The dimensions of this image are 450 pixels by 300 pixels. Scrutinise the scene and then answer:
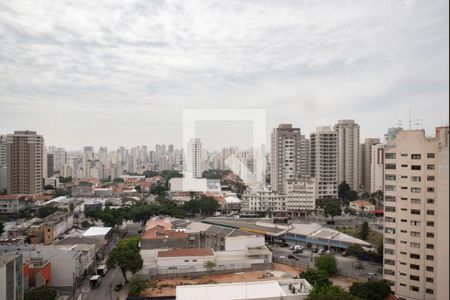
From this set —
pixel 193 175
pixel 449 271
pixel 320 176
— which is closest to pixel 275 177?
pixel 320 176

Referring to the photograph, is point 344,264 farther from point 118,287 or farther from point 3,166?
point 3,166

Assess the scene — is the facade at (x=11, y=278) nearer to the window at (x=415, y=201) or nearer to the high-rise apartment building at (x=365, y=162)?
the window at (x=415, y=201)

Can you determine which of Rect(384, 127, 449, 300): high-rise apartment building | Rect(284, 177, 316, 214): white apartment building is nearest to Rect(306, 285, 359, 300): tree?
Rect(384, 127, 449, 300): high-rise apartment building

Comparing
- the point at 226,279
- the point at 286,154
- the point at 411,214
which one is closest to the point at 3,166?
the point at 286,154

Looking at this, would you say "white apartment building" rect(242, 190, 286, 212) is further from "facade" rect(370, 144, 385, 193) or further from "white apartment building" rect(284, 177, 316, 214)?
"facade" rect(370, 144, 385, 193)

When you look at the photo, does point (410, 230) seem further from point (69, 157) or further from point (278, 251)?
point (69, 157)

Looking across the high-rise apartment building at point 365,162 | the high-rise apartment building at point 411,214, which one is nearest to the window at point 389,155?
the high-rise apartment building at point 411,214
